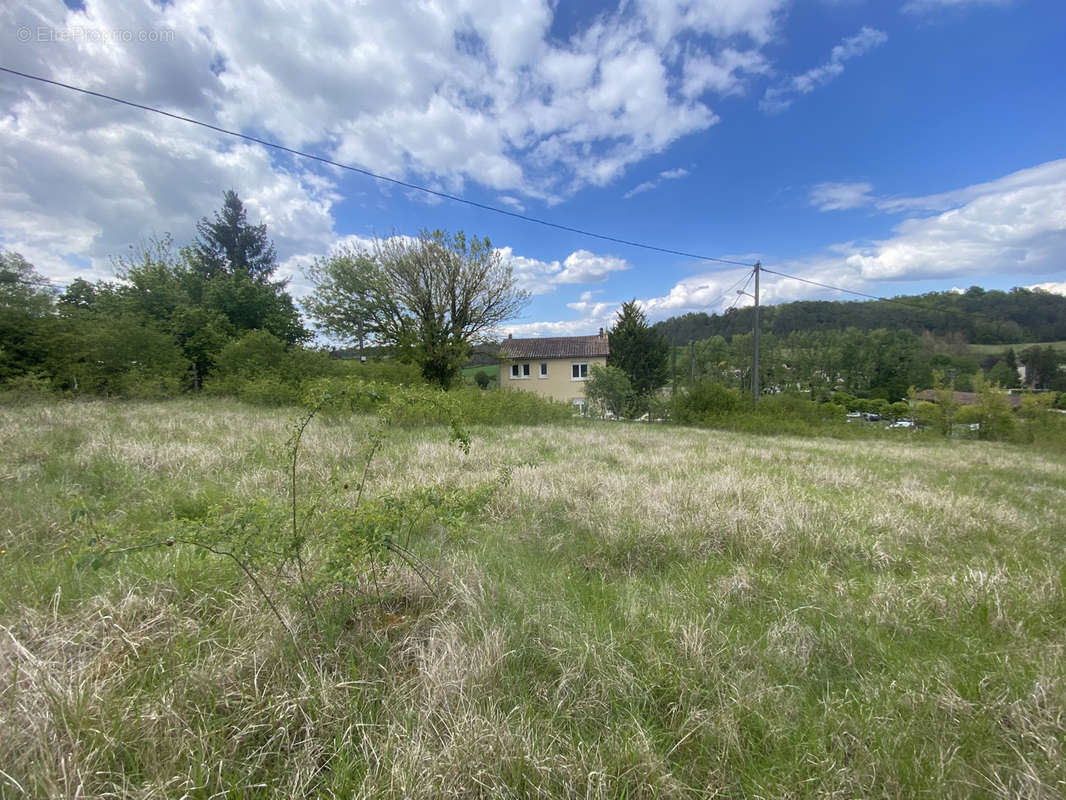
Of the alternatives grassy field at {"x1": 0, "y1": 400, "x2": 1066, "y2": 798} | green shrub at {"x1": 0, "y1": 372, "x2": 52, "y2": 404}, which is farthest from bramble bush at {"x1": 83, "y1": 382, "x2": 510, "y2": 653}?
green shrub at {"x1": 0, "y1": 372, "x2": 52, "y2": 404}

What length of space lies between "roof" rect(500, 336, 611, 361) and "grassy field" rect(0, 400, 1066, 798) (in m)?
28.4

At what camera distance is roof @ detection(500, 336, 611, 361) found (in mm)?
32594

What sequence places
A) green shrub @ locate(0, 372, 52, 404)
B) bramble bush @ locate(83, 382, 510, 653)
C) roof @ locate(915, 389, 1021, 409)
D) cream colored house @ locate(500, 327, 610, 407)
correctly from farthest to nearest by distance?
cream colored house @ locate(500, 327, 610, 407), roof @ locate(915, 389, 1021, 409), green shrub @ locate(0, 372, 52, 404), bramble bush @ locate(83, 382, 510, 653)

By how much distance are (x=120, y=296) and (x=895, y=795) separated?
1103 inches

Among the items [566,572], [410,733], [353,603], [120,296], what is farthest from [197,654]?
[120,296]

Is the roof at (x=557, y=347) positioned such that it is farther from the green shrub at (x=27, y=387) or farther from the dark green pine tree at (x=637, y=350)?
the green shrub at (x=27, y=387)

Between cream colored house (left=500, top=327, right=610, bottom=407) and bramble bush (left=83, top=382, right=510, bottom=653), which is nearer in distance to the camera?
bramble bush (left=83, top=382, right=510, bottom=653)

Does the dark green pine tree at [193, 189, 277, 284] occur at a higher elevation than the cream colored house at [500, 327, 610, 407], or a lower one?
higher

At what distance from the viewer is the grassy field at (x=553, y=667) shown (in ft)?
4.06

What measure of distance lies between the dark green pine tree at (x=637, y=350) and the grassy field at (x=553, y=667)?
28153mm

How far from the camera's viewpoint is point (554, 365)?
3281cm

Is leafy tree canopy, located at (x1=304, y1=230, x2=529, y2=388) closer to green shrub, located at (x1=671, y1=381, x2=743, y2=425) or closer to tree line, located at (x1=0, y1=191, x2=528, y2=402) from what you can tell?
tree line, located at (x1=0, y1=191, x2=528, y2=402)

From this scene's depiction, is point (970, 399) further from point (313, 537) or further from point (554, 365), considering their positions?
point (313, 537)

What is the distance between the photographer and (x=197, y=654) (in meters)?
1.64
